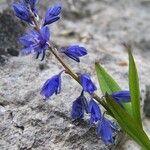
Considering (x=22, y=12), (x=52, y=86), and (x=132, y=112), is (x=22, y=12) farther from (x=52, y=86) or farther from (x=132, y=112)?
(x=132, y=112)

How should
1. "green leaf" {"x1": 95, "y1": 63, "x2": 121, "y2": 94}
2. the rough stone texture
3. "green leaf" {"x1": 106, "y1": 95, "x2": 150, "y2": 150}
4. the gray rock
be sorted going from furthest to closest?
1. the gray rock
2. the rough stone texture
3. "green leaf" {"x1": 95, "y1": 63, "x2": 121, "y2": 94}
4. "green leaf" {"x1": 106, "y1": 95, "x2": 150, "y2": 150}

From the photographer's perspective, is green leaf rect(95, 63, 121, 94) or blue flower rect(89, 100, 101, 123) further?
green leaf rect(95, 63, 121, 94)

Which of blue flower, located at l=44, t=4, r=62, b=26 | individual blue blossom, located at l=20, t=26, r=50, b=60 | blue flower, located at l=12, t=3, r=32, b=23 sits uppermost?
blue flower, located at l=12, t=3, r=32, b=23

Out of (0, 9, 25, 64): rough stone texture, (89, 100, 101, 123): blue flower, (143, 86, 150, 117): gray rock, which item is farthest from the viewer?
(143, 86, 150, 117): gray rock

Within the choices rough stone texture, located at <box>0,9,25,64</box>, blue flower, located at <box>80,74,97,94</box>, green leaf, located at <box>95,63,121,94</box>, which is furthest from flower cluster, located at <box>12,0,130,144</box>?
rough stone texture, located at <box>0,9,25,64</box>

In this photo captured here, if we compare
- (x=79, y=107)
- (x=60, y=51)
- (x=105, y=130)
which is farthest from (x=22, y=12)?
(x=105, y=130)

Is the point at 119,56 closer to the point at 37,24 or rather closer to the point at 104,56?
the point at 104,56

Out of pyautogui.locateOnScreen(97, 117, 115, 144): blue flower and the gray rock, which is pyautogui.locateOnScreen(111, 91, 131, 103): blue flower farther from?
the gray rock

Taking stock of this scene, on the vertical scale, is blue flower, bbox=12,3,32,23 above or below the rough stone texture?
above
